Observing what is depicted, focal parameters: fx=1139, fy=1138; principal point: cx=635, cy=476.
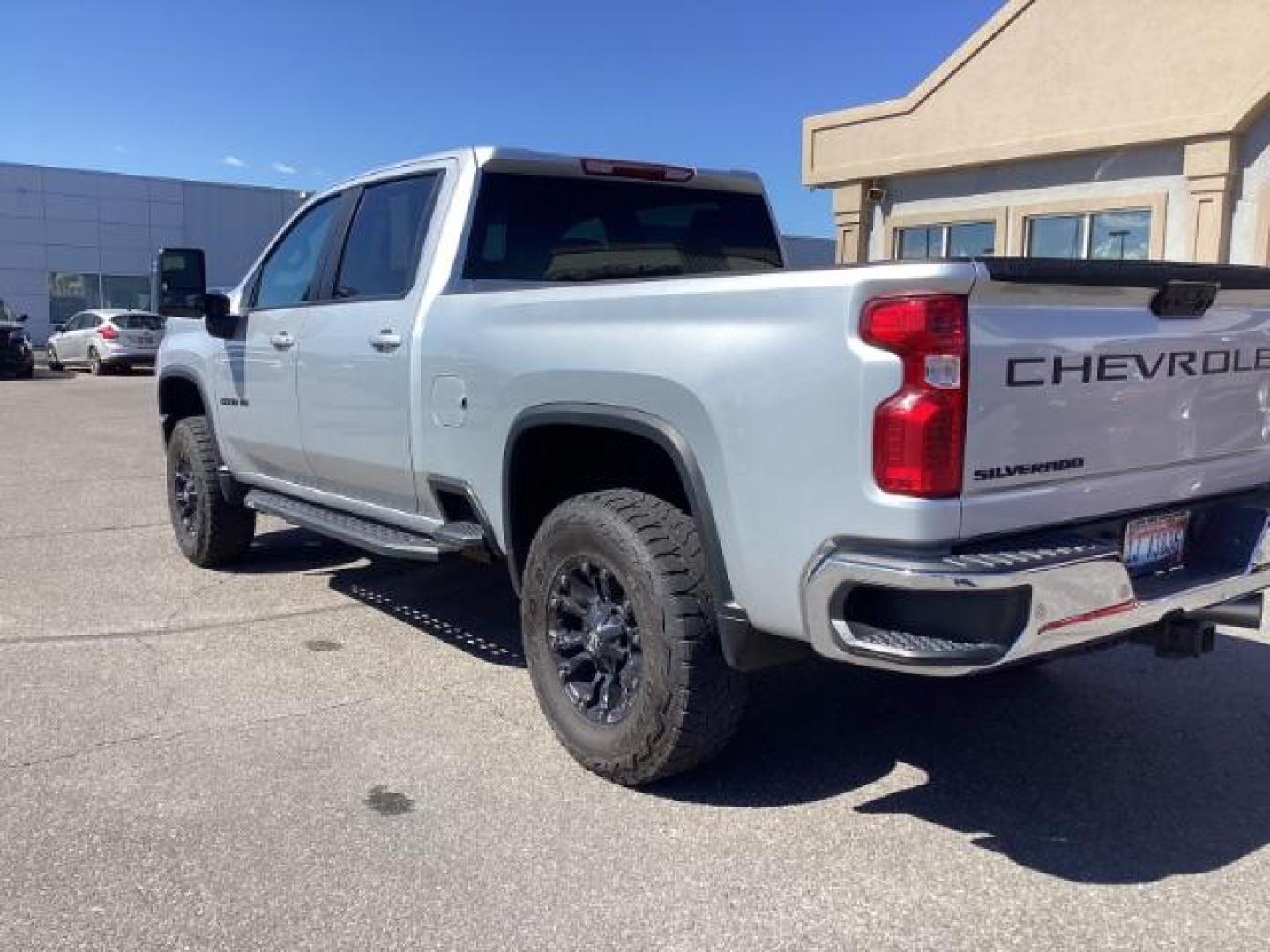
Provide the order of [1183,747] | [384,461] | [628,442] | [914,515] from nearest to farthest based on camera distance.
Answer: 1. [914,515]
2. [628,442]
3. [1183,747]
4. [384,461]

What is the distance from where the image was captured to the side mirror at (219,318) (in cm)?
595

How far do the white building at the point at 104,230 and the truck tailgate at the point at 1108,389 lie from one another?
41281 millimetres

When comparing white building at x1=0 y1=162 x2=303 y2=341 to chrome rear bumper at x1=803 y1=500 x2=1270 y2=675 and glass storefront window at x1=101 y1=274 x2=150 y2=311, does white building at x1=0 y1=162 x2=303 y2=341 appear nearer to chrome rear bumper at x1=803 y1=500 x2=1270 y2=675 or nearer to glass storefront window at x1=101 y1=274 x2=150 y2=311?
glass storefront window at x1=101 y1=274 x2=150 y2=311

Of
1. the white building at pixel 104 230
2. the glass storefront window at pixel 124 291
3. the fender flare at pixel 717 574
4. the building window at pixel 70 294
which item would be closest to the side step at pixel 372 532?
the fender flare at pixel 717 574

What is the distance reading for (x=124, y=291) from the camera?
135 ft

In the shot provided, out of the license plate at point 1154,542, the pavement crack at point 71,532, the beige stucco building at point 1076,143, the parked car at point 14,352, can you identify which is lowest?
the pavement crack at point 71,532

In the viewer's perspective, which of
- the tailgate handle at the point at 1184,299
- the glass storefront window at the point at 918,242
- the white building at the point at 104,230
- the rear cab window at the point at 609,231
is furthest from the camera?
the white building at the point at 104,230

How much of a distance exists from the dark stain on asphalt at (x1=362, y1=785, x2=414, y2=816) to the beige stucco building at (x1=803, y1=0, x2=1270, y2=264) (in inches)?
499

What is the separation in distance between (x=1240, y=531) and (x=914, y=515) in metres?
1.43

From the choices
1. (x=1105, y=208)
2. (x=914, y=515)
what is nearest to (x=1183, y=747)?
(x=914, y=515)

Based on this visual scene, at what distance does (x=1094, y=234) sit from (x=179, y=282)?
12.6m

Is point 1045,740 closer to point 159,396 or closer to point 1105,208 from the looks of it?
point 159,396

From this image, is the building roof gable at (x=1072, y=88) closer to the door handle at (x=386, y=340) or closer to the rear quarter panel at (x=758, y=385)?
the door handle at (x=386, y=340)

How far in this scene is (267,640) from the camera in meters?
5.29
